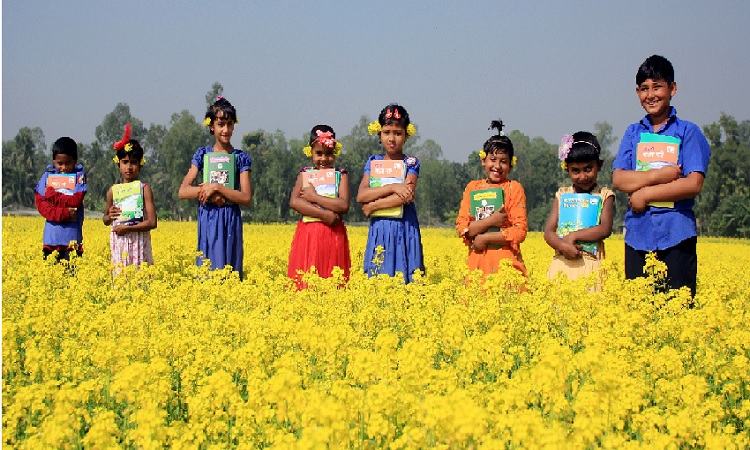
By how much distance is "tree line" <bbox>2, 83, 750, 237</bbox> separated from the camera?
177ft

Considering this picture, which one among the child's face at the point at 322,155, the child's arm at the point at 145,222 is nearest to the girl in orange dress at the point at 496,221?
the child's face at the point at 322,155

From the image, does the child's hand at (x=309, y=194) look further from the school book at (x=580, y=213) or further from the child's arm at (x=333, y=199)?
the school book at (x=580, y=213)

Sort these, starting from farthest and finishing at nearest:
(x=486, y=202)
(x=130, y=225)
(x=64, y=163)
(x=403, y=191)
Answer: (x=64, y=163) → (x=130, y=225) → (x=403, y=191) → (x=486, y=202)

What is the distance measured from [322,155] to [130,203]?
2.27 m

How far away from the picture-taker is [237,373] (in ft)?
12.5

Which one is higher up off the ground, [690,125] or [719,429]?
[690,125]

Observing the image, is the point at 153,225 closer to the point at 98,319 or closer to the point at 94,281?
the point at 94,281

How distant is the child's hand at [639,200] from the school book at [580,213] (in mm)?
538

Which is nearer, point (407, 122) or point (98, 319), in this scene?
point (98, 319)

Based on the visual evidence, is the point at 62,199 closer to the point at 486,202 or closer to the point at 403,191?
the point at 403,191

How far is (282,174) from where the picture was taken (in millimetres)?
66062

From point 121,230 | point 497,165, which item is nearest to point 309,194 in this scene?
point 497,165

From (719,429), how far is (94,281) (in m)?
5.55

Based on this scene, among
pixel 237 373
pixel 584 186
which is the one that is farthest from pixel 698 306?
pixel 237 373
